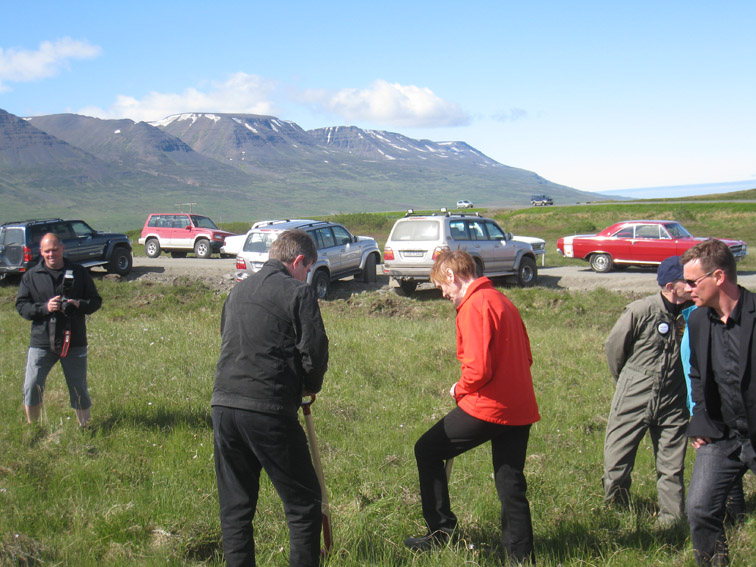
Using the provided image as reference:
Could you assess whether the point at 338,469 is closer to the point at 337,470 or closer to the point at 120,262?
the point at 337,470

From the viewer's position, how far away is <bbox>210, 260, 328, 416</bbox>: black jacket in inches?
127

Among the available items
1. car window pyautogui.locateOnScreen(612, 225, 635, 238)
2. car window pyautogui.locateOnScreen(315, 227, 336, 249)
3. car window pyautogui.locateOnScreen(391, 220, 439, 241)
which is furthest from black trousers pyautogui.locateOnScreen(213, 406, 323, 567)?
car window pyautogui.locateOnScreen(612, 225, 635, 238)

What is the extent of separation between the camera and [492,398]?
3551 mm

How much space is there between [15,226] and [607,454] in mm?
19140

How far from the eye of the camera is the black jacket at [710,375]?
315cm

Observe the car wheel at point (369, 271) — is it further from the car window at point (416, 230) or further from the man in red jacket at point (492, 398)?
the man in red jacket at point (492, 398)

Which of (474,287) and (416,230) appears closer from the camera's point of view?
(474,287)

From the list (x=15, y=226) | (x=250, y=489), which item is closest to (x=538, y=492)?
(x=250, y=489)

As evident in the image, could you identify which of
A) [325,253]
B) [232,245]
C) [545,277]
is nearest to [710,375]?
[325,253]

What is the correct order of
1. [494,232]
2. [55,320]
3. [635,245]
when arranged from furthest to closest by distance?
[635,245] < [494,232] < [55,320]

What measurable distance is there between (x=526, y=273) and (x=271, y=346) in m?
16.0

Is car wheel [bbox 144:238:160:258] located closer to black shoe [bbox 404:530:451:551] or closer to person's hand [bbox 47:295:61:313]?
person's hand [bbox 47:295:61:313]

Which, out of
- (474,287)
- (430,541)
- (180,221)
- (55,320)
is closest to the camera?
(474,287)

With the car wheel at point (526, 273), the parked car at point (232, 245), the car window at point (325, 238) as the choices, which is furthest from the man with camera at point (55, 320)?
the parked car at point (232, 245)
